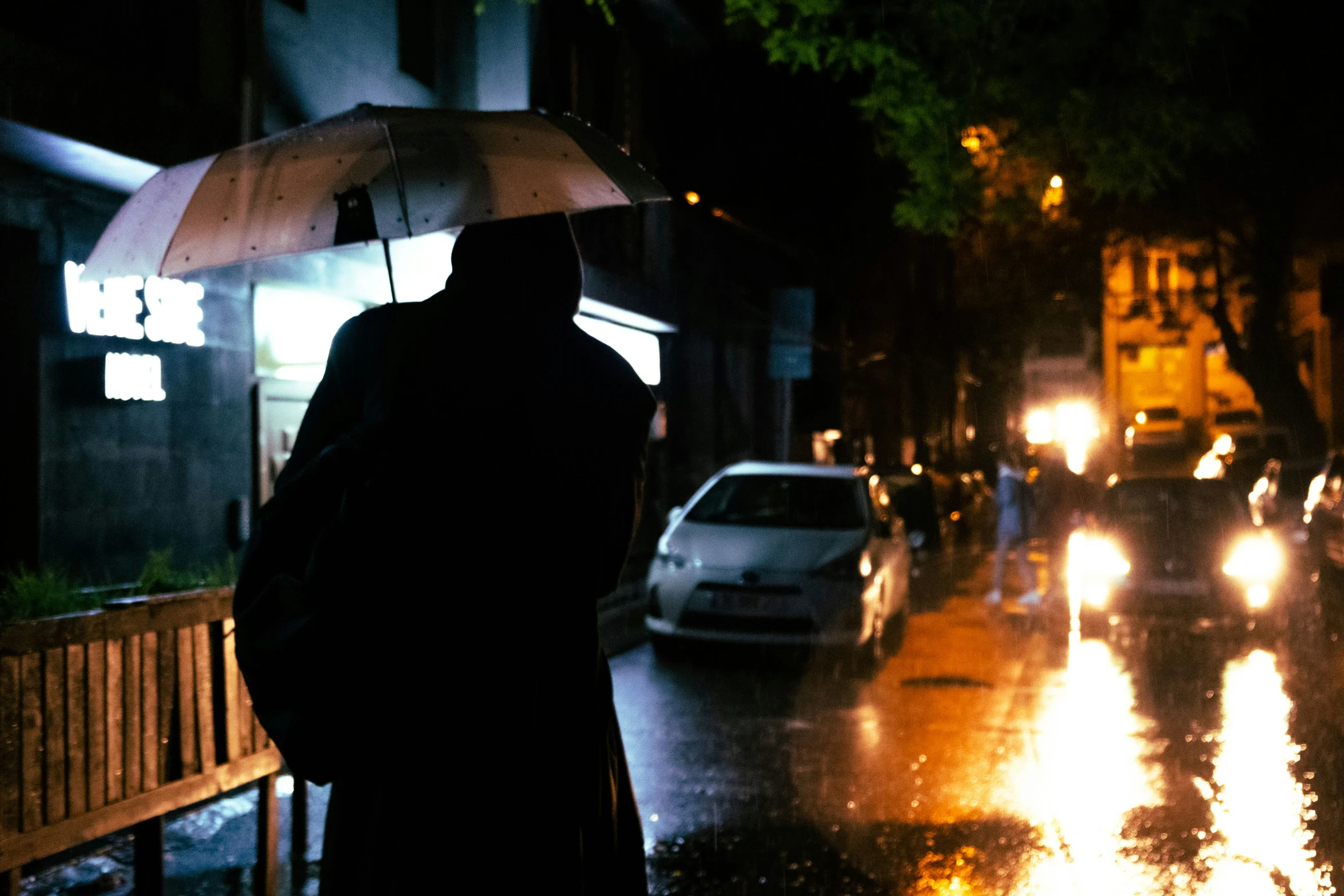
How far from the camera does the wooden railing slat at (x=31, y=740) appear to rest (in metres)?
3.93

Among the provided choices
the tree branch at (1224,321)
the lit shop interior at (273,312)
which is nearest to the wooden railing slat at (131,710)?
the lit shop interior at (273,312)

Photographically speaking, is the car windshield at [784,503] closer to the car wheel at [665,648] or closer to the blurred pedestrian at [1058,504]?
the car wheel at [665,648]

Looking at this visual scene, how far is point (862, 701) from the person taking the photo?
362 inches

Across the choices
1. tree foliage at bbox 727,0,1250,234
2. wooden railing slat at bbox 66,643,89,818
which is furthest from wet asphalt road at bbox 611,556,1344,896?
tree foliage at bbox 727,0,1250,234

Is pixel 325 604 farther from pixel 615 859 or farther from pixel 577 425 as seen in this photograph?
pixel 615 859

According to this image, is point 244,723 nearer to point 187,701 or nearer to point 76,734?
point 187,701

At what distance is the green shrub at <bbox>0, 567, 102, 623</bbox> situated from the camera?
415 cm

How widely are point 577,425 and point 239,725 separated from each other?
336 cm

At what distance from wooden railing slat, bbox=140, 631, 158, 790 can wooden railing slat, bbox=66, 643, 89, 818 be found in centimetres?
26

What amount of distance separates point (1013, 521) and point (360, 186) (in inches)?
480

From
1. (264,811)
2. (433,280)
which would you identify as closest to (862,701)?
(264,811)

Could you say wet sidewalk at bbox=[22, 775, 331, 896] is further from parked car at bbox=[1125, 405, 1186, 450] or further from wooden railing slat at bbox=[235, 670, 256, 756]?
parked car at bbox=[1125, 405, 1186, 450]

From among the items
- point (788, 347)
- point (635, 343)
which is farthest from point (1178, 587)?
point (635, 343)

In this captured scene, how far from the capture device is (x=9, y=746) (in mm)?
3879
